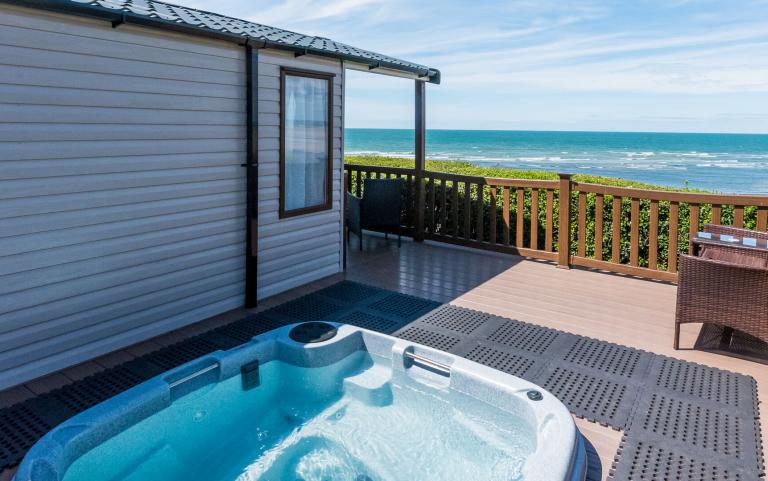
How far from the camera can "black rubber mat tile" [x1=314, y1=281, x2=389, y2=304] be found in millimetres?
4754

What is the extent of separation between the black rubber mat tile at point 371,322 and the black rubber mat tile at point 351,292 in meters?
0.35

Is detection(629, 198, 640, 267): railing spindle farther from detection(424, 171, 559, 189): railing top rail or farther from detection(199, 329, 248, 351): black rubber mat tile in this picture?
detection(199, 329, 248, 351): black rubber mat tile

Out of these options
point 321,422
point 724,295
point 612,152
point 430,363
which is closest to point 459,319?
point 430,363

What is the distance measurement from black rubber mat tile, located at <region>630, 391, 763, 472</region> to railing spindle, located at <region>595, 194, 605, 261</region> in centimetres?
289

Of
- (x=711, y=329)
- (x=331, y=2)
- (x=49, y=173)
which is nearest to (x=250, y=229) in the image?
(x=49, y=173)

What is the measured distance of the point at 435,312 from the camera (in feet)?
14.5

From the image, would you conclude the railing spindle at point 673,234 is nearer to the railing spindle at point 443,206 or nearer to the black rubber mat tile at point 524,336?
the black rubber mat tile at point 524,336

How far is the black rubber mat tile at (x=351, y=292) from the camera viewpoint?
4.75 m

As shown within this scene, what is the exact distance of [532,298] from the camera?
4.84 meters

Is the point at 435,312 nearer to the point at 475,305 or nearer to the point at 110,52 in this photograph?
the point at 475,305

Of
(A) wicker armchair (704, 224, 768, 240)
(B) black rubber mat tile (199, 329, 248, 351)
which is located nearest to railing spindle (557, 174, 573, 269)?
(A) wicker armchair (704, 224, 768, 240)

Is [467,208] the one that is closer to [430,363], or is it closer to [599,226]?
[599,226]

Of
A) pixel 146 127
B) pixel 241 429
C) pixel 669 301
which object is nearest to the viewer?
pixel 241 429

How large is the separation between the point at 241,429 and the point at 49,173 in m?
1.90
